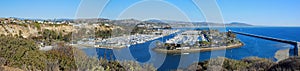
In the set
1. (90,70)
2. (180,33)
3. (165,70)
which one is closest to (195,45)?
(180,33)

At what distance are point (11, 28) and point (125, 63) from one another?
47.3 feet

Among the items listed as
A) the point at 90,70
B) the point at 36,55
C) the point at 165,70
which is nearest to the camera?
the point at 90,70

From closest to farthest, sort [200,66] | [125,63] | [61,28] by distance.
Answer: [125,63]
[200,66]
[61,28]

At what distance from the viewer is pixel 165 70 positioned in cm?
936

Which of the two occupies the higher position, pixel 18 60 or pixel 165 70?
pixel 18 60

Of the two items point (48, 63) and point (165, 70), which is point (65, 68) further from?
point (165, 70)

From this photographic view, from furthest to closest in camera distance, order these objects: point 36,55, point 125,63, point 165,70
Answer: point 165,70 < point 36,55 < point 125,63

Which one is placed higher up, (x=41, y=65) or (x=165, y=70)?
(x=41, y=65)

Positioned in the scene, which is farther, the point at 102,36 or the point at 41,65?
the point at 102,36

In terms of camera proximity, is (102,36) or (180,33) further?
(180,33)

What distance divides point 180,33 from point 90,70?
16.1 m

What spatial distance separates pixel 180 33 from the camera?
69.8ft

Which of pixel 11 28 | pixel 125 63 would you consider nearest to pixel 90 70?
pixel 125 63

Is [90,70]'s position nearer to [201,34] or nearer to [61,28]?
[201,34]
